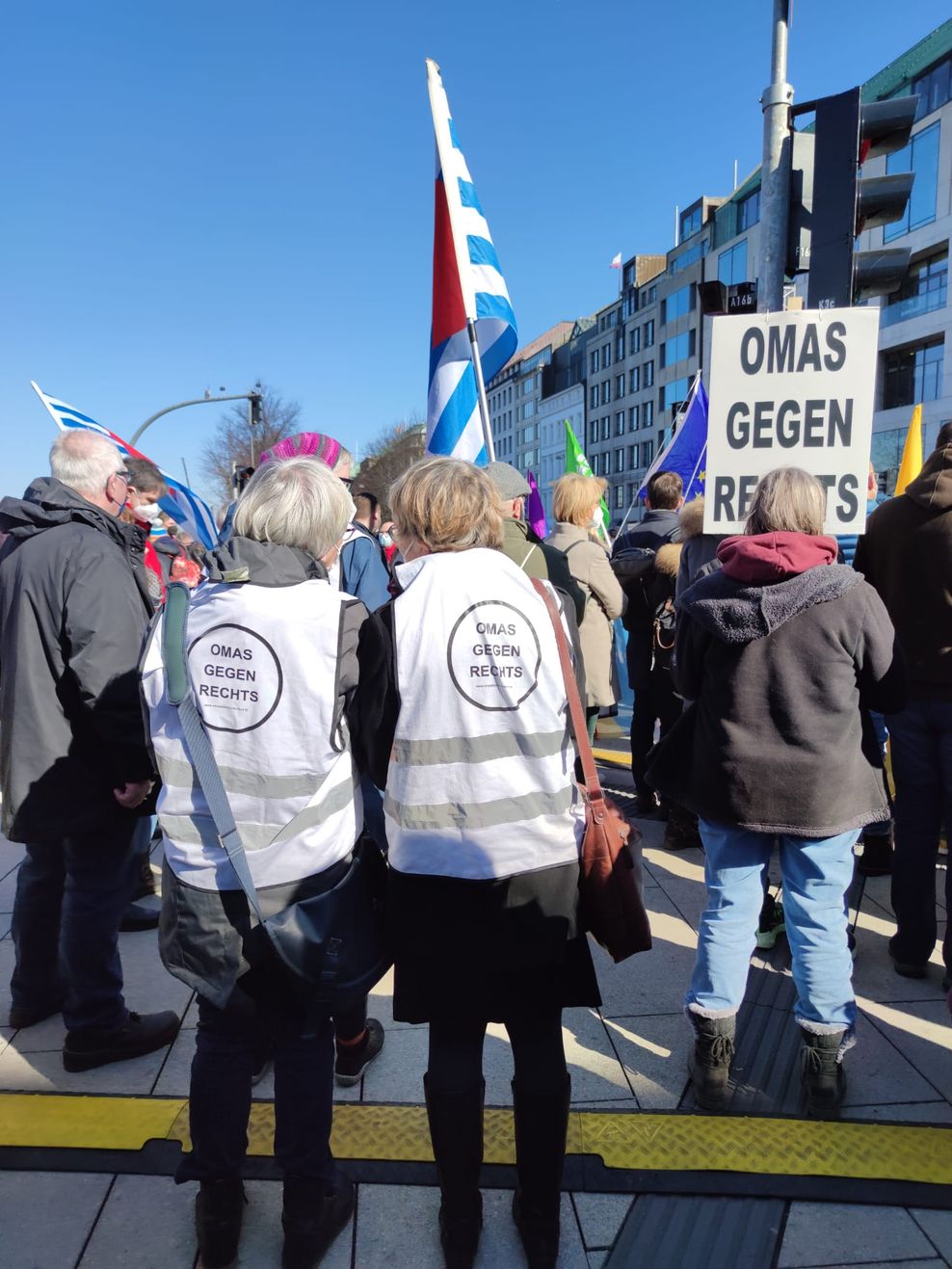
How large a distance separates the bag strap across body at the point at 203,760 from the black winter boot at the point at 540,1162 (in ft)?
2.50

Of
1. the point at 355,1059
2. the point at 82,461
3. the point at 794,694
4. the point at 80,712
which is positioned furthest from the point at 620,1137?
the point at 82,461

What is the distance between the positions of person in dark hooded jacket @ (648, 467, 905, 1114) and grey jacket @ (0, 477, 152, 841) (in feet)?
5.94

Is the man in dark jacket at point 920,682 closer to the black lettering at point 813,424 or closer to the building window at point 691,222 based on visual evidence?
the black lettering at point 813,424

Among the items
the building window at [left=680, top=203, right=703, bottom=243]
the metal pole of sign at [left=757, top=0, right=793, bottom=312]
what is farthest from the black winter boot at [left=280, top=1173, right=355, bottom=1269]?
the building window at [left=680, top=203, right=703, bottom=243]

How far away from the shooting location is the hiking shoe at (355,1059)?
2785 millimetres

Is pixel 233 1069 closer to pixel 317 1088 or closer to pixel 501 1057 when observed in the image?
pixel 317 1088

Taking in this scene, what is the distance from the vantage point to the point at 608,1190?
90.7 inches

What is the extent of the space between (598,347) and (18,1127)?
74942 millimetres

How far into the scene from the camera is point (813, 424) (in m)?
3.34

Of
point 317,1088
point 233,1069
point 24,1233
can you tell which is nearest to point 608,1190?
point 317,1088

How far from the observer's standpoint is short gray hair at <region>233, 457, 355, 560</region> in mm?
2035

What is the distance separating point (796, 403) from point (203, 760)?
265 cm

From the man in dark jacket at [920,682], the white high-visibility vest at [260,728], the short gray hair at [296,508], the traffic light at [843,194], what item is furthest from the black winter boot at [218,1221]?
the traffic light at [843,194]

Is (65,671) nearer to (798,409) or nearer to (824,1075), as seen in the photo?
(824,1075)
